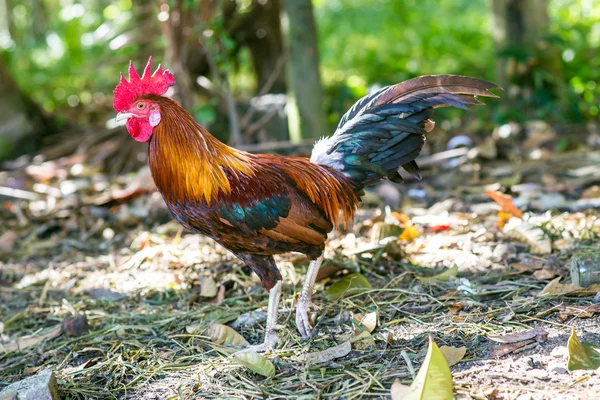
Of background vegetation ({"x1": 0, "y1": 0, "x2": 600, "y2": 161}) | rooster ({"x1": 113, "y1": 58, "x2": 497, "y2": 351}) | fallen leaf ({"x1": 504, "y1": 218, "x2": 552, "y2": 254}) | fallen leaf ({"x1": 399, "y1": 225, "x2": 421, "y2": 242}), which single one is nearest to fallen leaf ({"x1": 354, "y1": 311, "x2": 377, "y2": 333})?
rooster ({"x1": 113, "y1": 58, "x2": 497, "y2": 351})

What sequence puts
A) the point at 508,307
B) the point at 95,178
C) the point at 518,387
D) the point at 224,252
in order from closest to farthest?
the point at 518,387 → the point at 508,307 → the point at 224,252 → the point at 95,178

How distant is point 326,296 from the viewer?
13.1ft

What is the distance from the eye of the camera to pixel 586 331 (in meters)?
3.05

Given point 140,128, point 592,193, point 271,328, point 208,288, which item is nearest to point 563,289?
point 271,328

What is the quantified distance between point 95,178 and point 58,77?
16.4ft

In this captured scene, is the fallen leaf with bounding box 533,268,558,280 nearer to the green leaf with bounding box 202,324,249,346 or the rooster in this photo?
the rooster

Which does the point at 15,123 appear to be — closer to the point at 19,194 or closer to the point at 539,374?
the point at 19,194

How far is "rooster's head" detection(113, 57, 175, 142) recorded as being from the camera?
11.0 ft

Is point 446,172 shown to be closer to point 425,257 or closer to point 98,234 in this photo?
point 425,257

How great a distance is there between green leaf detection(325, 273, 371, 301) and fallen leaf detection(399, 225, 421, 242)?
0.73 metres

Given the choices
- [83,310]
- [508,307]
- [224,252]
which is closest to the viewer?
[508,307]

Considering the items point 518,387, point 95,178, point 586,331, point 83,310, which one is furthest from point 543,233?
point 95,178

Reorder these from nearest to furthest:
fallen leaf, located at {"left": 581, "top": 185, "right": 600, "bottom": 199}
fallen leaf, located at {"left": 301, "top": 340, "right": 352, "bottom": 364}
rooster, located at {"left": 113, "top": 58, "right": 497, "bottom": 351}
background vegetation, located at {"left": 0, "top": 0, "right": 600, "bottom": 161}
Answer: fallen leaf, located at {"left": 301, "top": 340, "right": 352, "bottom": 364} < rooster, located at {"left": 113, "top": 58, "right": 497, "bottom": 351} < fallen leaf, located at {"left": 581, "top": 185, "right": 600, "bottom": 199} < background vegetation, located at {"left": 0, "top": 0, "right": 600, "bottom": 161}

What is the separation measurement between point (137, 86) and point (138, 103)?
9cm
